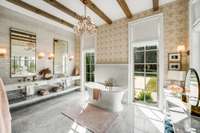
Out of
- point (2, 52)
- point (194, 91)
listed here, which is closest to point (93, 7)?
point (2, 52)

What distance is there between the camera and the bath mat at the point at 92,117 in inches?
108

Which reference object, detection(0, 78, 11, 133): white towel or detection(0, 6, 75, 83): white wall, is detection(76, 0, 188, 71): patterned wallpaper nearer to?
detection(0, 6, 75, 83): white wall

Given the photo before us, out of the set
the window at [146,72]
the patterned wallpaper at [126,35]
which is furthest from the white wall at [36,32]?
the window at [146,72]

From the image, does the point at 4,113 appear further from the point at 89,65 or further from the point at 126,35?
the point at 89,65

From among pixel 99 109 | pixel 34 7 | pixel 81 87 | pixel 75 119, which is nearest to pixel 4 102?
pixel 75 119

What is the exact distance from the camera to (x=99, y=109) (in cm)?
384

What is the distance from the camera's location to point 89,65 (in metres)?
6.00

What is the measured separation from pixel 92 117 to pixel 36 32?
13.3 feet

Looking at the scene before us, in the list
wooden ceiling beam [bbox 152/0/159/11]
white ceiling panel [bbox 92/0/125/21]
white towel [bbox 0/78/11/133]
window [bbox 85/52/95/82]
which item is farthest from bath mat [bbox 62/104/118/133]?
wooden ceiling beam [bbox 152/0/159/11]

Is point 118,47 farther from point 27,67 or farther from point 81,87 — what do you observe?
point 27,67

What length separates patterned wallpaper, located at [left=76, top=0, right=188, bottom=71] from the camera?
3.27 meters

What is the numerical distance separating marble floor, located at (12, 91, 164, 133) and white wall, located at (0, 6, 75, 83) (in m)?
1.51

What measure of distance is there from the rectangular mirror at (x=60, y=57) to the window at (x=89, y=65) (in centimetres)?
114

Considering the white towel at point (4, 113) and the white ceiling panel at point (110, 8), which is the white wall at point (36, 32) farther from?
the white towel at point (4, 113)
